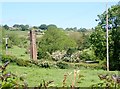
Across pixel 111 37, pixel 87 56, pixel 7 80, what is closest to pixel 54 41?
pixel 87 56

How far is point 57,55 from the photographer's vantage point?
28547 mm

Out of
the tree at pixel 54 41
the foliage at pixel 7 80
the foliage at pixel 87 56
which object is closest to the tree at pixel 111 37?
the foliage at pixel 87 56

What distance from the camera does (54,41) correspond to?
33844 mm

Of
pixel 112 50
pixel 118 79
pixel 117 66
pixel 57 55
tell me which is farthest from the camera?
pixel 57 55

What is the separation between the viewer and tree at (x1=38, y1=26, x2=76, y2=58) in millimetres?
32469

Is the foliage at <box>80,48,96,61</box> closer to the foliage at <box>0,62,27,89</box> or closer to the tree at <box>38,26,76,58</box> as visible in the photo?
the tree at <box>38,26,76,58</box>

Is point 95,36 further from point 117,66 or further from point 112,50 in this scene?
point 117,66

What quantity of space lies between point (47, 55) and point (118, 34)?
24.4 ft

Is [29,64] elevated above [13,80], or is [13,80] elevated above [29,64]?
[13,80]

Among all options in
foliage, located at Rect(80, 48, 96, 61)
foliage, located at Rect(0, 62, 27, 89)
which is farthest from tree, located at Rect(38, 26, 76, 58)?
foliage, located at Rect(0, 62, 27, 89)

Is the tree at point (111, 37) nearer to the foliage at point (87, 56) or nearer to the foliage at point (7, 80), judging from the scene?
the foliage at point (87, 56)

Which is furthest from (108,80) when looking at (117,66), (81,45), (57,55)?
(81,45)

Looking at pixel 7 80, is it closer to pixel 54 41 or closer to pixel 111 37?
pixel 111 37

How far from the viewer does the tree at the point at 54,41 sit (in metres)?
32.5
